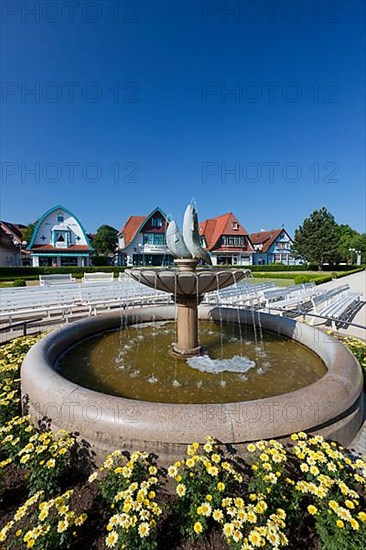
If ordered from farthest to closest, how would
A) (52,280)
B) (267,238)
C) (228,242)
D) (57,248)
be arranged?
(267,238), (228,242), (57,248), (52,280)

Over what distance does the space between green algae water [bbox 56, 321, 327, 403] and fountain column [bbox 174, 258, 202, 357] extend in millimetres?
233

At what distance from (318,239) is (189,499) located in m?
55.8

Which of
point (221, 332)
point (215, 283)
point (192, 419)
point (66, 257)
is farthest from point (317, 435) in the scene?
point (66, 257)

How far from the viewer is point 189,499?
2264 mm

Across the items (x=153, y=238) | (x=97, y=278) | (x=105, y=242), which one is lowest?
(x=97, y=278)

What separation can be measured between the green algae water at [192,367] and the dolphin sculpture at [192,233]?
84.0 inches

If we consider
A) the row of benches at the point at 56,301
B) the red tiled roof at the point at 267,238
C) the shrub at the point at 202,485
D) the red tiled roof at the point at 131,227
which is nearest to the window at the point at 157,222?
the red tiled roof at the point at 131,227

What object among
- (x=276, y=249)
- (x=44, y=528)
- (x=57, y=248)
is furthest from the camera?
(x=276, y=249)

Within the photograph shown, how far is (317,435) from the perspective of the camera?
9.37ft

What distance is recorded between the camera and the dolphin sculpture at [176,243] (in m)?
5.31

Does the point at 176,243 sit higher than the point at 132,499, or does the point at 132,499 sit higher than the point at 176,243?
the point at 176,243

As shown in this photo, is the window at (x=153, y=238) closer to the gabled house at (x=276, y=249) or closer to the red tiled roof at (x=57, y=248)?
the red tiled roof at (x=57, y=248)

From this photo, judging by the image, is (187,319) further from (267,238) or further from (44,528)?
(267,238)

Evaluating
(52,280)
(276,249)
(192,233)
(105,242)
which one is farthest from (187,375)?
(276,249)
